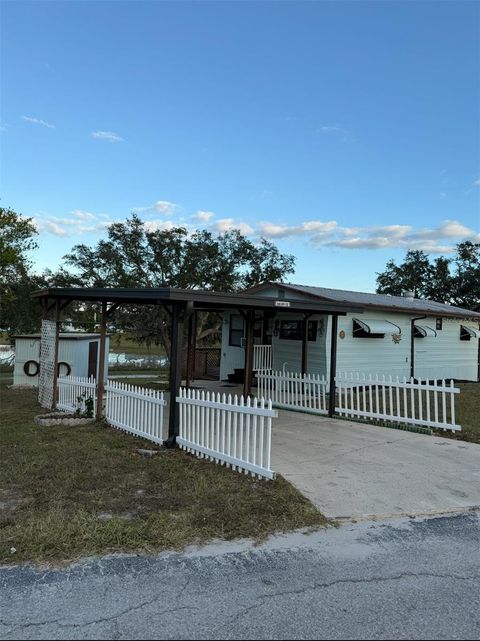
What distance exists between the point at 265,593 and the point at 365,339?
37.2 feet

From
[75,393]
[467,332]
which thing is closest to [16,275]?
[75,393]

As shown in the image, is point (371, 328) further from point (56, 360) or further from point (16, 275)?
point (16, 275)

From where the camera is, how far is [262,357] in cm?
1421

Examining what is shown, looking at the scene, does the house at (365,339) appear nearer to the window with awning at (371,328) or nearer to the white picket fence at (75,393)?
the window with awning at (371,328)

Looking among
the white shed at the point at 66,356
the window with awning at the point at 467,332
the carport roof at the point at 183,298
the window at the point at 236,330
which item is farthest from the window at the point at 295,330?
the window with awning at the point at 467,332

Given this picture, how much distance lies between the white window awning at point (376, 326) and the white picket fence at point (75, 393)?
297 inches

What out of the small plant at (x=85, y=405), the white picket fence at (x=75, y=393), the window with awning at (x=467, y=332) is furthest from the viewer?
the window with awning at (x=467, y=332)

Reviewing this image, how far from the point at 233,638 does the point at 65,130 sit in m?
13.6

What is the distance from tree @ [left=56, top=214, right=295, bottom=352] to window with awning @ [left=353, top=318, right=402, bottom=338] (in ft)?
37.9

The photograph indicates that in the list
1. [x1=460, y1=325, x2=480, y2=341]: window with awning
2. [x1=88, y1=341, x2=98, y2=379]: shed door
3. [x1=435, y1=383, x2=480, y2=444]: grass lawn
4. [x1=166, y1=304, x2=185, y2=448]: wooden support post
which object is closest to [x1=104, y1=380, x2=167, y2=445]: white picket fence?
[x1=166, y1=304, x2=185, y2=448]: wooden support post

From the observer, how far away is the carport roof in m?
6.51

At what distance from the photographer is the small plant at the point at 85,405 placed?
339 inches

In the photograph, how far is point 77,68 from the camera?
11.2 meters

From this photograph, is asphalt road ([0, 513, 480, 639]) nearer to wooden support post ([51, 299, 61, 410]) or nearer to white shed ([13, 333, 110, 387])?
wooden support post ([51, 299, 61, 410])
